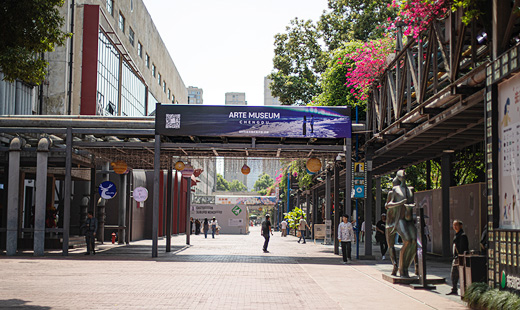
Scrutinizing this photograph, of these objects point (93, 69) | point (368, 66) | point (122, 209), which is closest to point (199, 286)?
point (368, 66)

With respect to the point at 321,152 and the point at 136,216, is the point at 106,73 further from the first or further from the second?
the point at 321,152

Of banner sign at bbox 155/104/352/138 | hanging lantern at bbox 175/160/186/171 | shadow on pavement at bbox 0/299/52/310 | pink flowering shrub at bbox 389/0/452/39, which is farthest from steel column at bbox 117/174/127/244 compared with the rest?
pink flowering shrub at bbox 389/0/452/39

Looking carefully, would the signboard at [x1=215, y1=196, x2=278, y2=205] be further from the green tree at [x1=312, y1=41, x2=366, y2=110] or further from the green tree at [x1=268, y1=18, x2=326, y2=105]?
the green tree at [x1=312, y1=41, x2=366, y2=110]

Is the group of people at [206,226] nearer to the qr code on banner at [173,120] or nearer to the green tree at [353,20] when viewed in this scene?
the green tree at [353,20]

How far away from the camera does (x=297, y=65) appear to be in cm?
4581

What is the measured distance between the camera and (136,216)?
36.7 m

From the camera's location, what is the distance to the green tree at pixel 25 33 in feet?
39.0

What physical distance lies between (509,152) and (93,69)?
28861 mm

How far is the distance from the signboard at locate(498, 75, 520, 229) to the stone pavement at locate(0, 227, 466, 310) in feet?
6.37

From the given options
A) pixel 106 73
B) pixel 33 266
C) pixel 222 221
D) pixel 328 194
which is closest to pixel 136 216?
pixel 106 73

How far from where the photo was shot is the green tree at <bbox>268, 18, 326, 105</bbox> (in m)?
44.5

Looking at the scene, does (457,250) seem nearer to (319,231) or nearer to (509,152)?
(509,152)

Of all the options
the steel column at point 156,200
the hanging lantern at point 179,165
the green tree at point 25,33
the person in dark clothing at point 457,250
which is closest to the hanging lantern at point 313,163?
the hanging lantern at point 179,165

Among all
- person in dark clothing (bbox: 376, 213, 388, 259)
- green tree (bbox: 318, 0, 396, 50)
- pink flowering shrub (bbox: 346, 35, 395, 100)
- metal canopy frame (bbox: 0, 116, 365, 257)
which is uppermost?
green tree (bbox: 318, 0, 396, 50)
